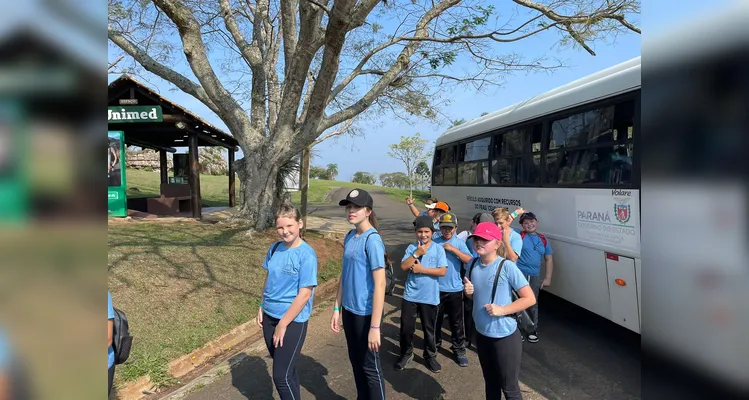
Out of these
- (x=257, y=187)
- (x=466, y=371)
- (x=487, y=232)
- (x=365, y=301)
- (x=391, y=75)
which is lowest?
(x=466, y=371)

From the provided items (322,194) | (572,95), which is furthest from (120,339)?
(322,194)

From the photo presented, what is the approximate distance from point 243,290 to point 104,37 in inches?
239

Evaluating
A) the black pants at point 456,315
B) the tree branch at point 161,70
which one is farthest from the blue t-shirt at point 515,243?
the tree branch at point 161,70

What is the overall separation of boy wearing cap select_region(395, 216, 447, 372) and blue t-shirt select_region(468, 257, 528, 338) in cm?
104

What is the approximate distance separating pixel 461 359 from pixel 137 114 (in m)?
11.4

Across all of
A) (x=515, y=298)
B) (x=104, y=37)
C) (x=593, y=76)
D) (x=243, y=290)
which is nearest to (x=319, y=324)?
(x=243, y=290)

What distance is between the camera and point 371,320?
2.92m

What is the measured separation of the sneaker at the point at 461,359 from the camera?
4286mm

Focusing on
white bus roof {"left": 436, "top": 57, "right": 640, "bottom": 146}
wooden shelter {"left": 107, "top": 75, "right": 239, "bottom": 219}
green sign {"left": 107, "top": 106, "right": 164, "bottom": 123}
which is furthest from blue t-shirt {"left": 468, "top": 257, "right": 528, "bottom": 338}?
green sign {"left": 107, "top": 106, "right": 164, "bottom": 123}

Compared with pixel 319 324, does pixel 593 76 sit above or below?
above

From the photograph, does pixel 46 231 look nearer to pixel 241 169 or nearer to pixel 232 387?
pixel 232 387

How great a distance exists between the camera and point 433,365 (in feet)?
13.8

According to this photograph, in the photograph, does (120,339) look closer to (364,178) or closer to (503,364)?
(503,364)

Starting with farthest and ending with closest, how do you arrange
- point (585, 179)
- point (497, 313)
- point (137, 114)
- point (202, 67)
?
1. point (137, 114)
2. point (202, 67)
3. point (585, 179)
4. point (497, 313)
